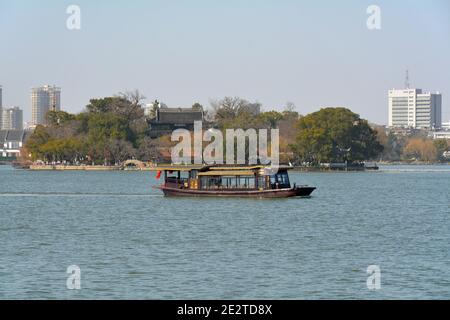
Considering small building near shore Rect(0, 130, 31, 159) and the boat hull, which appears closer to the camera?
the boat hull

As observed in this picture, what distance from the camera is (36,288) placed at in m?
21.6

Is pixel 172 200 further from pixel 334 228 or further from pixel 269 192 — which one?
pixel 334 228

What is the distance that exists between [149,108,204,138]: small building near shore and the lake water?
200ft

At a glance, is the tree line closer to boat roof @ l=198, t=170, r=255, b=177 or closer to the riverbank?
the riverbank

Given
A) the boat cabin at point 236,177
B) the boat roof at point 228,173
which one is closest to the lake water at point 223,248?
the boat roof at point 228,173

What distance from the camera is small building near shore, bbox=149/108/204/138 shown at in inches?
4281

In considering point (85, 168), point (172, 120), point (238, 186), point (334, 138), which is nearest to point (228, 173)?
point (238, 186)

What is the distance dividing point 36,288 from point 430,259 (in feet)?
32.7

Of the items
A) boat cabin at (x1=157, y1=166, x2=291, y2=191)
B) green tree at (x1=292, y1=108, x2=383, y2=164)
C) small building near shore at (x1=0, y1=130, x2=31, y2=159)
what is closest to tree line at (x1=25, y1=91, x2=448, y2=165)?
green tree at (x1=292, y1=108, x2=383, y2=164)

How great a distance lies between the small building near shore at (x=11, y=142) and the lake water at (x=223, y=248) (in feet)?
395

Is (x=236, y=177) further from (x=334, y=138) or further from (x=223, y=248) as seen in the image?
(x=334, y=138)

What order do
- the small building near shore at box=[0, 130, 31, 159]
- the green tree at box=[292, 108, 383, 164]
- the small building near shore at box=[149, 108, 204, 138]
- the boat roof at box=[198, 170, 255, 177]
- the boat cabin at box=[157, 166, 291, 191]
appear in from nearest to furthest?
1. the boat roof at box=[198, 170, 255, 177]
2. the boat cabin at box=[157, 166, 291, 191]
3. the green tree at box=[292, 108, 383, 164]
4. the small building near shore at box=[149, 108, 204, 138]
5. the small building near shore at box=[0, 130, 31, 159]

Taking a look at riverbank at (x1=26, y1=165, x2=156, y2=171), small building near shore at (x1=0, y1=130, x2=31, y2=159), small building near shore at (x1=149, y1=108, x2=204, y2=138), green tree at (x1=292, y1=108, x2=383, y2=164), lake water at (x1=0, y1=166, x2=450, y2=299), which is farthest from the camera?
small building near shore at (x1=0, y1=130, x2=31, y2=159)
